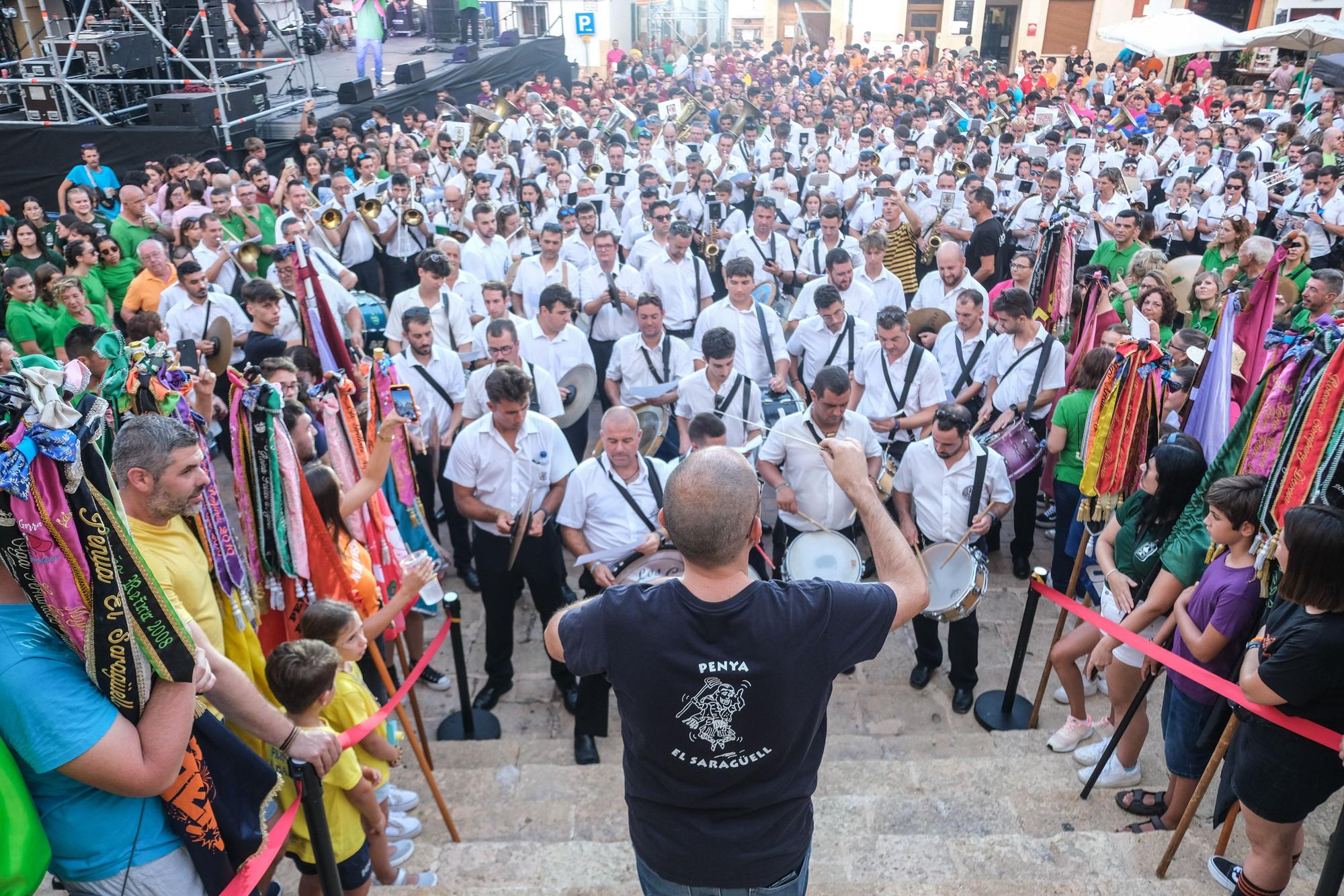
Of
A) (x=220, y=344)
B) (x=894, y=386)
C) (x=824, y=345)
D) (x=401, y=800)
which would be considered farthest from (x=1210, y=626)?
(x=220, y=344)

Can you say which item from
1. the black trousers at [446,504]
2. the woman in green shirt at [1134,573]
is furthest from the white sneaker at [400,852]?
the woman in green shirt at [1134,573]

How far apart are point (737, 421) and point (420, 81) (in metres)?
17.5

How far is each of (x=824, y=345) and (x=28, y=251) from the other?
7251 millimetres

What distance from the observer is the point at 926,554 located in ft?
17.9

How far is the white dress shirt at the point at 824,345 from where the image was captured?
7438 millimetres

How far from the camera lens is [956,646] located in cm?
558

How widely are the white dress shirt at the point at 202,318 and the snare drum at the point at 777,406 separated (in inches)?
166

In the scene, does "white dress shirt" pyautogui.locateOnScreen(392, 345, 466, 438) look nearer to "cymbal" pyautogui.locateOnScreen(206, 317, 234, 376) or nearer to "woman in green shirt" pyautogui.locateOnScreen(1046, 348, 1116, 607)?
"cymbal" pyautogui.locateOnScreen(206, 317, 234, 376)

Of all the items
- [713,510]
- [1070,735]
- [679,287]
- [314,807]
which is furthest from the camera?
[679,287]

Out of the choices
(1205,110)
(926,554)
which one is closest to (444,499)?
(926,554)

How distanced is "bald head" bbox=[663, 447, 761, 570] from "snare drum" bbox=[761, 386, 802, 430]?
425 centimetres

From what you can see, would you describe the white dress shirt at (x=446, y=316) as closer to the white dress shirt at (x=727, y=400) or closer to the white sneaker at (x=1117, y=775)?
the white dress shirt at (x=727, y=400)

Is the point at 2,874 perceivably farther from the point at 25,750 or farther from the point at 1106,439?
the point at 1106,439

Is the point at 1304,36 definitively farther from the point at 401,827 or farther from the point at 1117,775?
the point at 401,827
